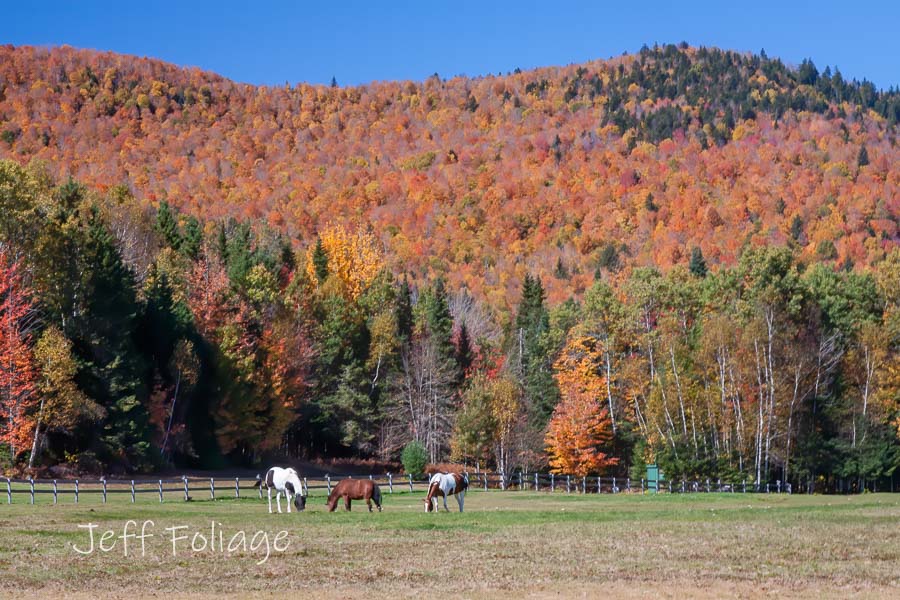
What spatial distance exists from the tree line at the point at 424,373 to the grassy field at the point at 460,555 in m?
26.2

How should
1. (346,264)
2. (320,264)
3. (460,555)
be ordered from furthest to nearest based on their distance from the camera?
(346,264), (320,264), (460,555)

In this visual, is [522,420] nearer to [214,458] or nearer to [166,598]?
[214,458]

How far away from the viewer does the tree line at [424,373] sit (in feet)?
201

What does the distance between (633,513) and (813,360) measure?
3883 cm

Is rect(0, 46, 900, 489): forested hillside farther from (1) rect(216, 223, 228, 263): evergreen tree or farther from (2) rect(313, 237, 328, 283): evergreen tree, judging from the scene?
(2) rect(313, 237, 328, 283): evergreen tree

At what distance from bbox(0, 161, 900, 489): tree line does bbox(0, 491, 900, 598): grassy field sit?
85.9ft

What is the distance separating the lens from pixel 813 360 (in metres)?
72.3

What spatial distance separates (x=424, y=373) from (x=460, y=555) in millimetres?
64099

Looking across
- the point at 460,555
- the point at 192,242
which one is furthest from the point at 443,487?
the point at 192,242

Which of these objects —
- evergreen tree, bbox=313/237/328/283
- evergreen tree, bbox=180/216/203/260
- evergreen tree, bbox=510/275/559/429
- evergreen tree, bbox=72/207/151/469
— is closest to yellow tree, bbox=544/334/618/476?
evergreen tree, bbox=510/275/559/429

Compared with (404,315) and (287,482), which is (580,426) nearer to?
(404,315)

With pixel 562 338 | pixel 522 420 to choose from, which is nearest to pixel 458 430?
pixel 522 420

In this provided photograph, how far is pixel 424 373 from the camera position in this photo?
3467 inches

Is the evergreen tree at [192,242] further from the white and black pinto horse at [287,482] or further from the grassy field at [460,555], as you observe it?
the grassy field at [460,555]
